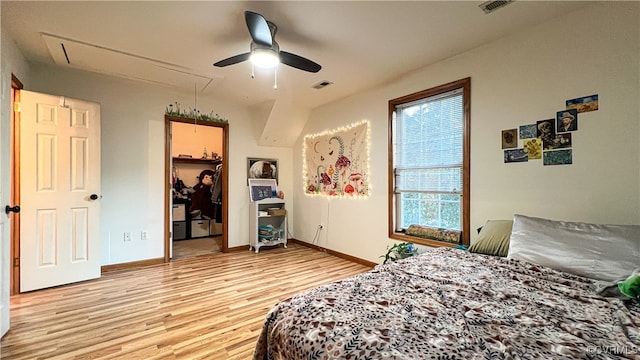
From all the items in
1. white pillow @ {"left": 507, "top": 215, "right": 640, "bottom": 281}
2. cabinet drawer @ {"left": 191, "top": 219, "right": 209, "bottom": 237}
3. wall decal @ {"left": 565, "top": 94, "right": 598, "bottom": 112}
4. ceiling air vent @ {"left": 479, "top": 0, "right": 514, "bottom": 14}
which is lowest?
cabinet drawer @ {"left": 191, "top": 219, "right": 209, "bottom": 237}

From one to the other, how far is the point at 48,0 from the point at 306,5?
182 cm

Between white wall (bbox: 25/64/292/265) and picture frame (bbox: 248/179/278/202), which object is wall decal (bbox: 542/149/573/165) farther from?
white wall (bbox: 25/64/292/265)

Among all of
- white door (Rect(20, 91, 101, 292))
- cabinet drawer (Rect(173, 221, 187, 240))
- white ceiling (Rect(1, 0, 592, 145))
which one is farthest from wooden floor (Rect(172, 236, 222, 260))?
white ceiling (Rect(1, 0, 592, 145))

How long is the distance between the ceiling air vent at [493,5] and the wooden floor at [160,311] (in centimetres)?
293

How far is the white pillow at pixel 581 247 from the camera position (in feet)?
4.95

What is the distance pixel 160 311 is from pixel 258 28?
8.03 feet

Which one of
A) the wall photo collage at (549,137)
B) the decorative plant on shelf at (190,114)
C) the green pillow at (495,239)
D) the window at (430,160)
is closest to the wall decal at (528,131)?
the wall photo collage at (549,137)

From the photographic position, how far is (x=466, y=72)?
2.71 m

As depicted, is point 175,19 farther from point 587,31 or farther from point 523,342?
point 587,31

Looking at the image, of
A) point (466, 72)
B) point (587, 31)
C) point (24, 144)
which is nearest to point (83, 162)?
point (24, 144)

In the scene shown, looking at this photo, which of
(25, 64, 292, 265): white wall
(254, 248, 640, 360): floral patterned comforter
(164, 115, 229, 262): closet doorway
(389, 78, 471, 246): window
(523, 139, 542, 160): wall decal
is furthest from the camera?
(164, 115, 229, 262): closet doorway

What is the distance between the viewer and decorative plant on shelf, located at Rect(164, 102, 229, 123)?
3907mm

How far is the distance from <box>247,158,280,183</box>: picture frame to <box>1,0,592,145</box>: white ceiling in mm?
1607

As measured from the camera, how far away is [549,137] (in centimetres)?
220
